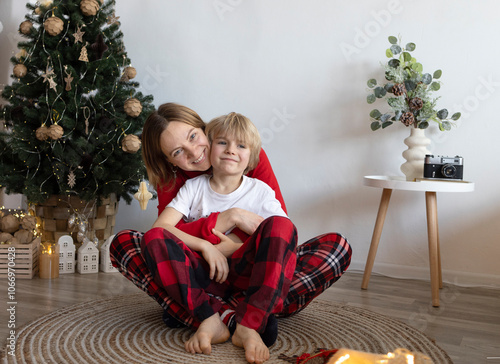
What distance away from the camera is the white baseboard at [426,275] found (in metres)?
2.06

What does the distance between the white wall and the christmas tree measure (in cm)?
45

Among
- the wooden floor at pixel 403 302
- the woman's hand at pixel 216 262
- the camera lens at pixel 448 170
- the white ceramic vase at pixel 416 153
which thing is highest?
the white ceramic vase at pixel 416 153

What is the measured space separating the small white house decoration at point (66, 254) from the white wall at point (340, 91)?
0.55 metres

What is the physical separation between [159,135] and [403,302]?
3.41 feet

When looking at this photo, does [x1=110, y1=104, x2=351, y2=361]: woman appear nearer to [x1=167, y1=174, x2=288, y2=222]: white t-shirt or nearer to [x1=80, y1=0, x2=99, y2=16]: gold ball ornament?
[x1=167, y1=174, x2=288, y2=222]: white t-shirt

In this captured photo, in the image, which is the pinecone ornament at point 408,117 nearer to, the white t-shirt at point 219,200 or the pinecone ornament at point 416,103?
the pinecone ornament at point 416,103

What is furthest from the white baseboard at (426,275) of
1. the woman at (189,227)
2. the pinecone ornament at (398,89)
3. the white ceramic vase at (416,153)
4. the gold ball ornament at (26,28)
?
the gold ball ornament at (26,28)

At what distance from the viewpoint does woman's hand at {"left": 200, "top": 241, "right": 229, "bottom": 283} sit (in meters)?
1.28

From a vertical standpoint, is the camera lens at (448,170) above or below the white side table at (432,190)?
above

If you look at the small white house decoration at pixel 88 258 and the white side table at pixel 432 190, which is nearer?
the white side table at pixel 432 190

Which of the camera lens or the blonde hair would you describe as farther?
the camera lens

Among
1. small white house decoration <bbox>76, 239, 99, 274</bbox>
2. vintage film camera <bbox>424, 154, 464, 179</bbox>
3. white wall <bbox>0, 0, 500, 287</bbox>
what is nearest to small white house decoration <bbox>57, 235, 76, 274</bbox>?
small white house decoration <bbox>76, 239, 99, 274</bbox>

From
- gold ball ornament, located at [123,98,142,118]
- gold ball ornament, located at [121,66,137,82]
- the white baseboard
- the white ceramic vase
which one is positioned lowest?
the white baseboard

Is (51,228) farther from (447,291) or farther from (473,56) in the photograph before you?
(473,56)
